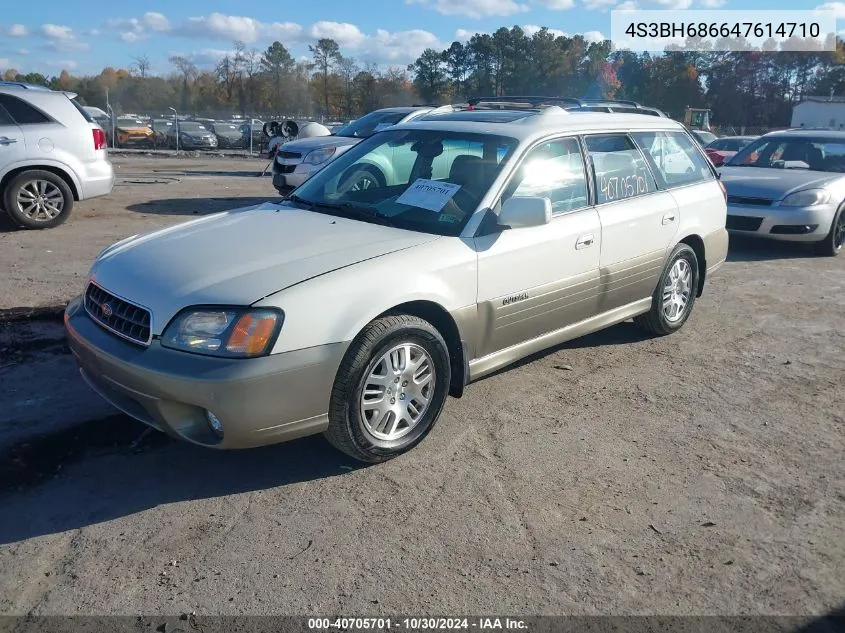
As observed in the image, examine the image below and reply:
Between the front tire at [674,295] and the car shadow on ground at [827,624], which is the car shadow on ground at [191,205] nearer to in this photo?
the front tire at [674,295]

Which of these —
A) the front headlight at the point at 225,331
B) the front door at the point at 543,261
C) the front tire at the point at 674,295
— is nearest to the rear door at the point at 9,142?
the front headlight at the point at 225,331

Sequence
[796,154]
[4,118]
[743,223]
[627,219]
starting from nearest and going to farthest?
[627,219], [4,118], [743,223], [796,154]

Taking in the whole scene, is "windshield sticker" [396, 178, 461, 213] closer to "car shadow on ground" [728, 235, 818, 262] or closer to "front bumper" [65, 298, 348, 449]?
"front bumper" [65, 298, 348, 449]

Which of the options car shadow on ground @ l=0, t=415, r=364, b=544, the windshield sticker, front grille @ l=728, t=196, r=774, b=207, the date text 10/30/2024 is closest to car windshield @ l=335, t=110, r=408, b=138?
front grille @ l=728, t=196, r=774, b=207

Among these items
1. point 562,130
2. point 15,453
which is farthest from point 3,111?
point 562,130

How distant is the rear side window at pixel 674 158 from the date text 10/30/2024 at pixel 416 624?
3.92 metres

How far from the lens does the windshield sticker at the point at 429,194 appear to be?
430cm

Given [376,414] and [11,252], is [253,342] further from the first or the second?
[11,252]

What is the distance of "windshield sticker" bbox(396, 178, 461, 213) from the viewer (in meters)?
4.30

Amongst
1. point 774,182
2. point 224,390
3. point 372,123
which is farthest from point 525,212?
point 372,123

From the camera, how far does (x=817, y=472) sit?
3867 mm

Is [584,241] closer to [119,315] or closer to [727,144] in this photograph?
[119,315]

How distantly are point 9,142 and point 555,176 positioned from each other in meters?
7.30

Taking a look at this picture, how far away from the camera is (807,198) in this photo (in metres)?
9.07
